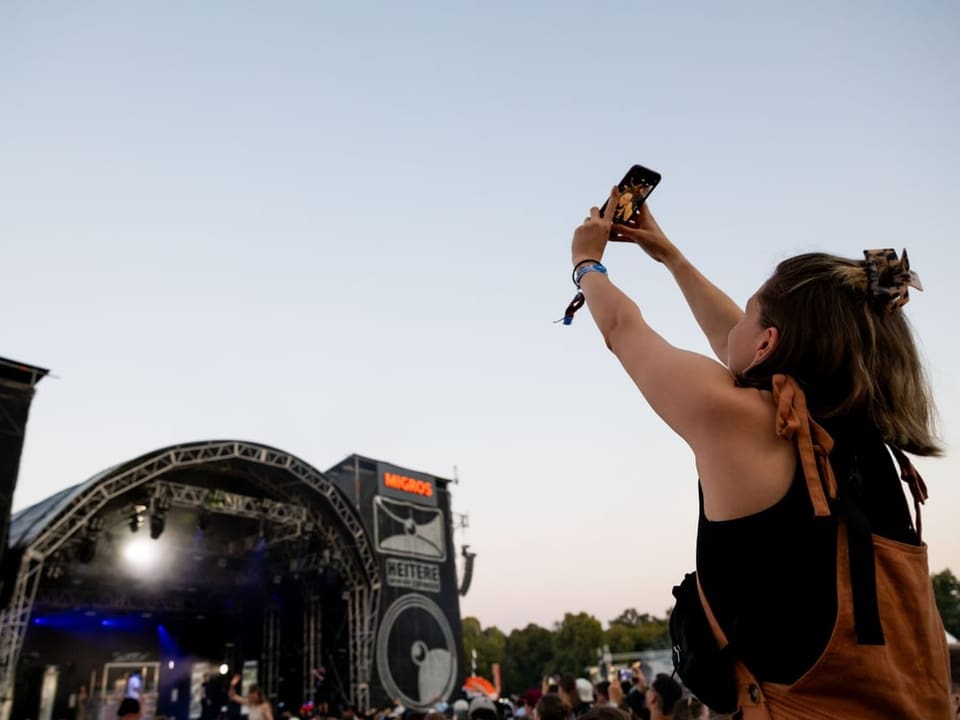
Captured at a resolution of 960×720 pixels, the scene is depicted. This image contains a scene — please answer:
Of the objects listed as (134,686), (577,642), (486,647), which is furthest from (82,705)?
(486,647)

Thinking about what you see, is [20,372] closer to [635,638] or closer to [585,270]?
[585,270]

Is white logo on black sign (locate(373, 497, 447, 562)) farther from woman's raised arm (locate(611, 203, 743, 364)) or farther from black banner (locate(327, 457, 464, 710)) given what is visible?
woman's raised arm (locate(611, 203, 743, 364))

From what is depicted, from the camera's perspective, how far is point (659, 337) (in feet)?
4.00

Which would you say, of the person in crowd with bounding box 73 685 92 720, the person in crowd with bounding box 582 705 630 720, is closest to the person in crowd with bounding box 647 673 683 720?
the person in crowd with bounding box 582 705 630 720

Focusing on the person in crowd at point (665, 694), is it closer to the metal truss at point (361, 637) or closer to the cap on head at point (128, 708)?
the cap on head at point (128, 708)

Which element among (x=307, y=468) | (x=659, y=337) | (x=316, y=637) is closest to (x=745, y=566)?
(x=659, y=337)

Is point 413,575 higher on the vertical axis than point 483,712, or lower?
higher

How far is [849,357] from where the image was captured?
1.17 m

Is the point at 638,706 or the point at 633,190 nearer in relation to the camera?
the point at 633,190

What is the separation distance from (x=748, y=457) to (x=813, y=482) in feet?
0.34

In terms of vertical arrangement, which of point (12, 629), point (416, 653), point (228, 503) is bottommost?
point (416, 653)

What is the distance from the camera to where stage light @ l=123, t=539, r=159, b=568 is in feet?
57.7

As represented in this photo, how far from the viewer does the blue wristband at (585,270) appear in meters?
1.44

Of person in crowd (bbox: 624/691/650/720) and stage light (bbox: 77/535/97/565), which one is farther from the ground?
stage light (bbox: 77/535/97/565)
